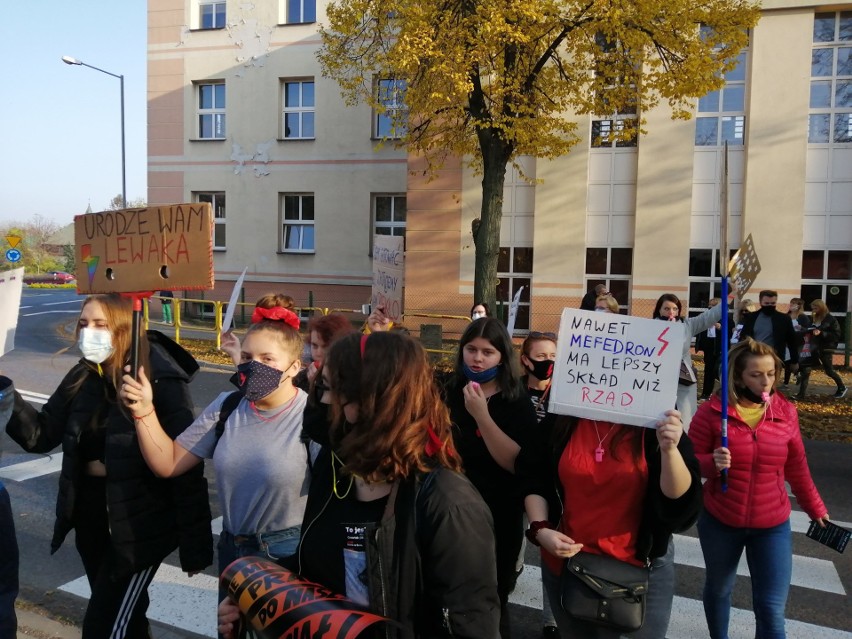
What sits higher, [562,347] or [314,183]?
[314,183]

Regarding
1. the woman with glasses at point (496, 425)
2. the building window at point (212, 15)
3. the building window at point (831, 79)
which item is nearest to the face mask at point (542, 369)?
the woman with glasses at point (496, 425)

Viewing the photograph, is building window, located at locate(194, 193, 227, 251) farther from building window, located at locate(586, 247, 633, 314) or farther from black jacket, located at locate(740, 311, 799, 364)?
black jacket, located at locate(740, 311, 799, 364)

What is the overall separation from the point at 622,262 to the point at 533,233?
2328 millimetres

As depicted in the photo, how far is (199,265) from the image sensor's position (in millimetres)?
2770

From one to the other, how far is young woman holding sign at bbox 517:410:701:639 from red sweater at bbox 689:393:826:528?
821 millimetres

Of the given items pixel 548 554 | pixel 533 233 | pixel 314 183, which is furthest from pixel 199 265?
pixel 314 183

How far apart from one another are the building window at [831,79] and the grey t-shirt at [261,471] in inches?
654

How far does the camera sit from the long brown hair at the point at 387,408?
5.96ft

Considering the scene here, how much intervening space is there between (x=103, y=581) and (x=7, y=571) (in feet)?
1.99

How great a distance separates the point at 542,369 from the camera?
3.87m

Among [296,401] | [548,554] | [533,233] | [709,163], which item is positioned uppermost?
[709,163]

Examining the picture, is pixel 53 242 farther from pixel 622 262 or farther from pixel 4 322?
pixel 4 322

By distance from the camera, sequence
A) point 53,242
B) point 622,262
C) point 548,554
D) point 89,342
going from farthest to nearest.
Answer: point 53,242
point 622,262
point 89,342
point 548,554

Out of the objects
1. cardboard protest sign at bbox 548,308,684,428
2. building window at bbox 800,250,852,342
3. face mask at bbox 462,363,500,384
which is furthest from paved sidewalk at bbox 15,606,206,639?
building window at bbox 800,250,852,342
